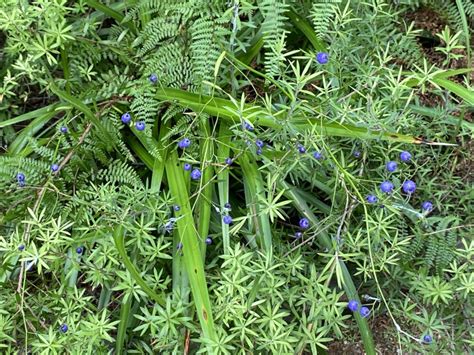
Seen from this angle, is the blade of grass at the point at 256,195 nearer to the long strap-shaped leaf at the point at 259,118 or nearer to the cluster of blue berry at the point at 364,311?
the long strap-shaped leaf at the point at 259,118

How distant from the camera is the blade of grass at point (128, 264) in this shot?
1819 mm

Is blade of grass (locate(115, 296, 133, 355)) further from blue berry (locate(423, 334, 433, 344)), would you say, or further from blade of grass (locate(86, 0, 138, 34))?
blade of grass (locate(86, 0, 138, 34))

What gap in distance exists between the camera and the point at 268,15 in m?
2.13

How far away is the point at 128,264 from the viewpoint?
182cm

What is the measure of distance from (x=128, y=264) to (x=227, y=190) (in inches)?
22.2

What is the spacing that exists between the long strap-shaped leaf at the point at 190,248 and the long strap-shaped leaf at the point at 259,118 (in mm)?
A: 248

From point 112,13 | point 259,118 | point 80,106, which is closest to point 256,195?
point 259,118

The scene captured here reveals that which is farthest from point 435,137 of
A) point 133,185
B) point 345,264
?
point 133,185

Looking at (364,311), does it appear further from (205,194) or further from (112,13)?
(112,13)

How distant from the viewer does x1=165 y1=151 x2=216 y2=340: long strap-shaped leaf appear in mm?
1856

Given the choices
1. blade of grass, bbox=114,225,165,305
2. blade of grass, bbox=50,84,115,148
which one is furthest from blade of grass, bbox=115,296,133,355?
blade of grass, bbox=50,84,115,148

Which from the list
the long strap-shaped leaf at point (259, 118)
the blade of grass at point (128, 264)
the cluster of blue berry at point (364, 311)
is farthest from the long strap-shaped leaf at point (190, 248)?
the cluster of blue berry at point (364, 311)

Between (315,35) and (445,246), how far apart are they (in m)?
1.10

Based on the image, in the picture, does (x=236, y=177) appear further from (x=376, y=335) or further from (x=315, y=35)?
(x=376, y=335)
